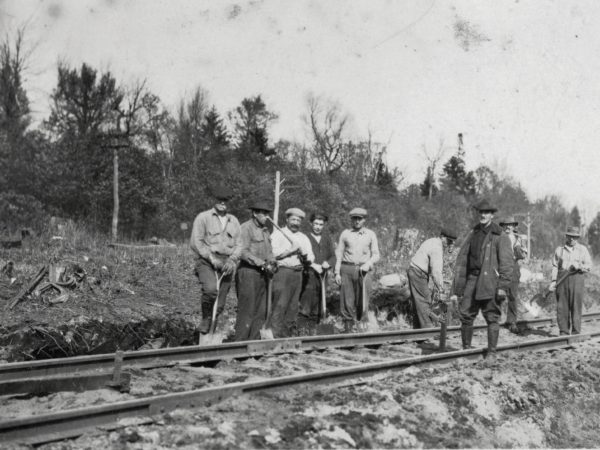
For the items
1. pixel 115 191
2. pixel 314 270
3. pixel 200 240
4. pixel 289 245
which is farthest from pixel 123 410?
pixel 115 191

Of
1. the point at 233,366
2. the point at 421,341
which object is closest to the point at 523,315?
the point at 421,341

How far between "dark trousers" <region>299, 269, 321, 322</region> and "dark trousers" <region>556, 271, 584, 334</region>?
3925 mm

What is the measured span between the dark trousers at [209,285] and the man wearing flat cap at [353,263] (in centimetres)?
218

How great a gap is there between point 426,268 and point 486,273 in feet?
6.89

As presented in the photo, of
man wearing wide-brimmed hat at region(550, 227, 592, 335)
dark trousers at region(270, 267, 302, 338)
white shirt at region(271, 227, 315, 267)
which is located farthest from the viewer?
man wearing wide-brimmed hat at region(550, 227, 592, 335)

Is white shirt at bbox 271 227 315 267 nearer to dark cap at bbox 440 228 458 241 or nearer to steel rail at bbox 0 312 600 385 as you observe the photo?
steel rail at bbox 0 312 600 385

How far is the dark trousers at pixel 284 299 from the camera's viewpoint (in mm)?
8539

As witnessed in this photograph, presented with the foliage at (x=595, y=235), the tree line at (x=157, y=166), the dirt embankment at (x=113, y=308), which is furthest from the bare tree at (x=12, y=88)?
the foliage at (x=595, y=235)

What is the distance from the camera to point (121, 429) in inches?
155

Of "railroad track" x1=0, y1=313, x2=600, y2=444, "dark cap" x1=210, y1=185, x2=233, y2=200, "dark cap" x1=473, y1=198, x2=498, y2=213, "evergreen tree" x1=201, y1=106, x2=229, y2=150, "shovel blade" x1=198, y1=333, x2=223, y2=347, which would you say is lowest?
"railroad track" x1=0, y1=313, x2=600, y2=444

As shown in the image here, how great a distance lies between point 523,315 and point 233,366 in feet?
31.9

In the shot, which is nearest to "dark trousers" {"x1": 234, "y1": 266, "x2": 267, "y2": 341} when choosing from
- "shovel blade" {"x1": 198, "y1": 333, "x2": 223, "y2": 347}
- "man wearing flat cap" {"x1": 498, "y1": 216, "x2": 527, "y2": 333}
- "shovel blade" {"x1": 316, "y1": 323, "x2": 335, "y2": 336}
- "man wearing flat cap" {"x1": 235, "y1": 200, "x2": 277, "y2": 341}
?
"man wearing flat cap" {"x1": 235, "y1": 200, "x2": 277, "y2": 341}

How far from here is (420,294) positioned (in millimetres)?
9898

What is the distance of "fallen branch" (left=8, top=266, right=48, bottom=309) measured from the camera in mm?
9008
